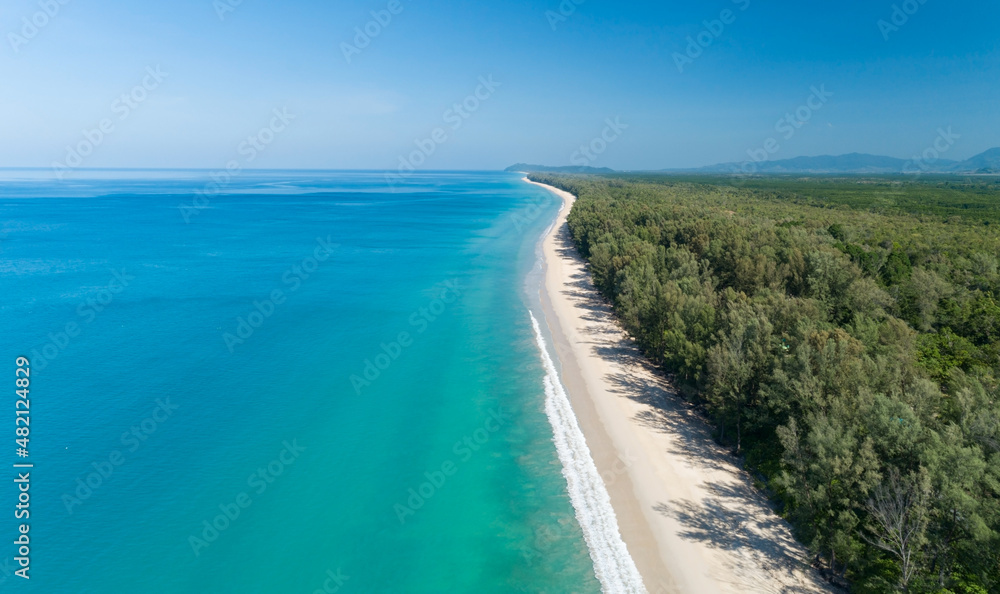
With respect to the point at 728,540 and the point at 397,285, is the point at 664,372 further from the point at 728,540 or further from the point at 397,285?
the point at 397,285

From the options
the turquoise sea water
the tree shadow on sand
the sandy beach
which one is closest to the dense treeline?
the tree shadow on sand

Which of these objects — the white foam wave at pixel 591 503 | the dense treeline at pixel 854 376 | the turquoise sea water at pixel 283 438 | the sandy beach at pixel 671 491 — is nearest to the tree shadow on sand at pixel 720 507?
the sandy beach at pixel 671 491

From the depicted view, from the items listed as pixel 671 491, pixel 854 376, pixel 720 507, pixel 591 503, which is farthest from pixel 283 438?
pixel 854 376

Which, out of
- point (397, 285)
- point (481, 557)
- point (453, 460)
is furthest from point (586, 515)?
point (397, 285)

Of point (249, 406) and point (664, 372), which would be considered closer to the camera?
point (249, 406)

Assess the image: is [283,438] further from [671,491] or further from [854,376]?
[854,376]

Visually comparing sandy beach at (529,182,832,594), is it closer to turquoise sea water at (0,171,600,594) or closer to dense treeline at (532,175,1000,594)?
dense treeline at (532,175,1000,594)

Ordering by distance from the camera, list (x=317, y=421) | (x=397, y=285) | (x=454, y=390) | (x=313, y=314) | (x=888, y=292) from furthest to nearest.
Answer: (x=397, y=285)
(x=313, y=314)
(x=888, y=292)
(x=454, y=390)
(x=317, y=421)

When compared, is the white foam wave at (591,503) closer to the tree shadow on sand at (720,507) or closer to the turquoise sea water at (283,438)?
the turquoise sea water at (283,438)
